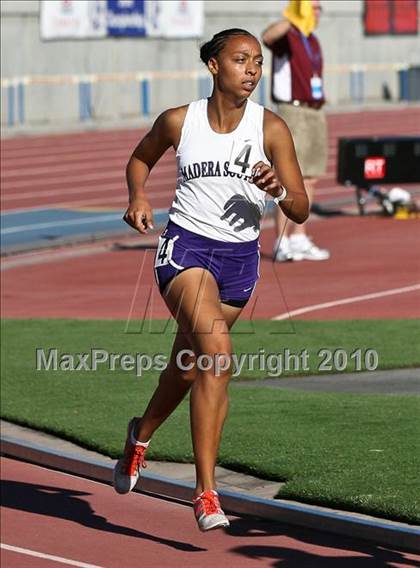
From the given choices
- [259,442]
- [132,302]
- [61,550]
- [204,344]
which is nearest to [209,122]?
[204,344]

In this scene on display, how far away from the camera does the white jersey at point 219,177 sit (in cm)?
712

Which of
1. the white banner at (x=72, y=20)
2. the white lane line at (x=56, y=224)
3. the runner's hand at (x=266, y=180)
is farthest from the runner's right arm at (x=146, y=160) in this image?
the white banner at (x=72, y=20)

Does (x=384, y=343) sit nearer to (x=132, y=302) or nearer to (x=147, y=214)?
(x=132, y=302)

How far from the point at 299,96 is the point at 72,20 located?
26.6 metres

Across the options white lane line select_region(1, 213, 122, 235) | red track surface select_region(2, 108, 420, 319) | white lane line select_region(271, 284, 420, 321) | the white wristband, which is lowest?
white lane line select_region(1, 213, 122, 235)

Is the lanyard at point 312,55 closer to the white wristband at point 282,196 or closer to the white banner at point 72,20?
the white wristband at point 282,196

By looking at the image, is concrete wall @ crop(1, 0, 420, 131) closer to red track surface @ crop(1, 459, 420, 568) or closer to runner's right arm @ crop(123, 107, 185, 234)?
red track surface @ crop(1, 459, 420, 568)

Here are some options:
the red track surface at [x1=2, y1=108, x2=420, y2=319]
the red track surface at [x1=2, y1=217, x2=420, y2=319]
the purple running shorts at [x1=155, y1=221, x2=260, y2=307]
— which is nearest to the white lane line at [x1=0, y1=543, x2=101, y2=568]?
the purple running shorts at [x1=155, y1=221, x2=260, y2=307]

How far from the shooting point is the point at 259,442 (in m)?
9.82

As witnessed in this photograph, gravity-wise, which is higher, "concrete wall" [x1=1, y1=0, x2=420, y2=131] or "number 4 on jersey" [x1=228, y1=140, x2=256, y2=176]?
"number 4 on jersey" [x1=228, y1=140, x2=256, y2=176]

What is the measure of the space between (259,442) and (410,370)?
7.91 feet

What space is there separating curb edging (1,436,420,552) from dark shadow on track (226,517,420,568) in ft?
0.14

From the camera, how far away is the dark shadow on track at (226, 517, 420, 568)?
7496 millimetres

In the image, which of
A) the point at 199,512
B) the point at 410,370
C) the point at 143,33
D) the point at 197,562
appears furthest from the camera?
A: the point at 143,33
